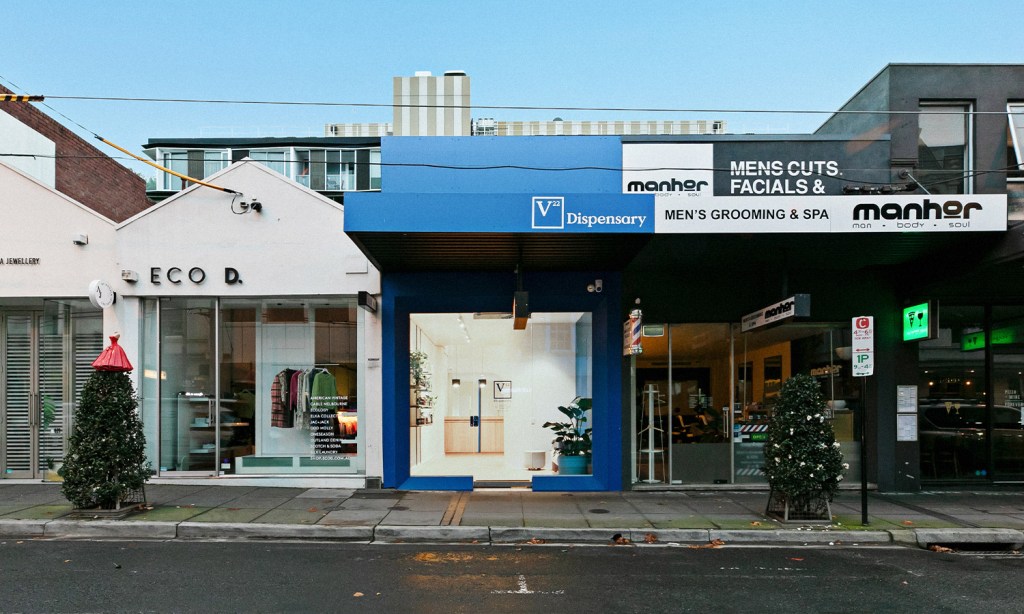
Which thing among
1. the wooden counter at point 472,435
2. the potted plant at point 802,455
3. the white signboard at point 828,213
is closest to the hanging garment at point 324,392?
the wooden counter at point 472,435

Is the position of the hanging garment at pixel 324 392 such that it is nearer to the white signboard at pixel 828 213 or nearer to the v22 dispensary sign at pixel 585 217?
the v22 dispensary sign at pixel 585 217

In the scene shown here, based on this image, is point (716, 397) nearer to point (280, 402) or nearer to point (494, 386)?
point (494, 386)

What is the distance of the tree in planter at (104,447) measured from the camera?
32.6 feet

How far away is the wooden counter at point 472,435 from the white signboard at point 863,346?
6.09m

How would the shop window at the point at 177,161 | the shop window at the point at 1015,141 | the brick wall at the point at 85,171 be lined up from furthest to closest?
the shop window at the point at 177,161 → the brick wall at the point at 85,171 → the shop window at the point at 1015,141

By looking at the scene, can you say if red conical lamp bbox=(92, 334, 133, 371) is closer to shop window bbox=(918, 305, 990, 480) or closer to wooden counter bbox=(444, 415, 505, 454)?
wooden counter bbox=(444, 415, 505, 454)

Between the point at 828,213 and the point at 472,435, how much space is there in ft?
23.3

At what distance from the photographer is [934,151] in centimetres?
1233

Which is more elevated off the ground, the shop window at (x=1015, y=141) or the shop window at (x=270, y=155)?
the shop window at (x=270, y=155)

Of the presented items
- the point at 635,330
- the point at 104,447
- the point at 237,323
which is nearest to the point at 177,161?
the point at 237,323

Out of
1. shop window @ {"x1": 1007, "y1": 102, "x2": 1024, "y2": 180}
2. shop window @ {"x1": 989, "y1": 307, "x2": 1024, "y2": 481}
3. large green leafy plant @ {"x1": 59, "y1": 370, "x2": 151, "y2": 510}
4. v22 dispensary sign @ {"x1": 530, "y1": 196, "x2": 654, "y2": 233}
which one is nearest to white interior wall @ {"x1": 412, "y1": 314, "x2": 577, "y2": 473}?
v22 dispensary sign @ {"x1": 530, "y1": 196, "x2": 654, "y2": 233}

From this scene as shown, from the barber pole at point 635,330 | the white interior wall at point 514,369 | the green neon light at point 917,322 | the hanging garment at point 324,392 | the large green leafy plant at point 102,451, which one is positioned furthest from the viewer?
the white interior wall at point 514,369

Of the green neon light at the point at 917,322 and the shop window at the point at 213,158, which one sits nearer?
the green neon light at the point at 917,322

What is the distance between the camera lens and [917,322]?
12359mm
